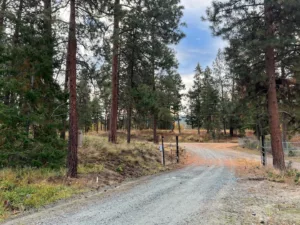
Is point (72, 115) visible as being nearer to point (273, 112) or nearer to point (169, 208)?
point (169, 208)

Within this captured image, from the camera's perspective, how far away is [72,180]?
25.5ft

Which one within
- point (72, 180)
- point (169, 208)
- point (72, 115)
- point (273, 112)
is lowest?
point (169, 208)

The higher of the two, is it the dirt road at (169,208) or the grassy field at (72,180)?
the grassy field at (72,180)

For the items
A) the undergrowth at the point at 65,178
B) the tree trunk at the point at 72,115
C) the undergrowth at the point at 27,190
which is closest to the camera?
the undergrowth at the point at 27,190

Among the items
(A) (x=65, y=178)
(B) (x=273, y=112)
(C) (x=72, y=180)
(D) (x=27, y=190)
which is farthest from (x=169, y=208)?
(B) (x=273, y=112)

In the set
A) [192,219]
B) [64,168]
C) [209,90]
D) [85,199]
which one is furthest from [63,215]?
[209,90]

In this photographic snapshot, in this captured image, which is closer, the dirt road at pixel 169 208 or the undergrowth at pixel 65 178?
the dirt road at pixel 169 208

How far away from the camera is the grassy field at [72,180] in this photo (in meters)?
5.71

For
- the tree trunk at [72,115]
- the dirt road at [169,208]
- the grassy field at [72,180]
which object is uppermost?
the tree trunk at [72,115]

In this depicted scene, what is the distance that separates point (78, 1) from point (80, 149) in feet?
22.2

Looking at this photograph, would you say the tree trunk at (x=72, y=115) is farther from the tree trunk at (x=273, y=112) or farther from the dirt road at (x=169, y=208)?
the tree trunk at (x=273, y=112)

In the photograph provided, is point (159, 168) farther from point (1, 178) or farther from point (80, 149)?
point (1, 178)

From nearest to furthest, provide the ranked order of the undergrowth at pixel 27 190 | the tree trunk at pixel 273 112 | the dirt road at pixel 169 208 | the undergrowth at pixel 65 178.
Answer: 1. the dirt road at pixel 169 208
2. the undergrowth at pixel 27 190
3. the undergrowth at pixel 65 178
4. the tree trunk at pixel 273 112

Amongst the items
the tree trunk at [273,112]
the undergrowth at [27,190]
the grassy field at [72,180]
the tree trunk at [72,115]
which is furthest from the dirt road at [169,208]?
the tree trunk at [273,112]
